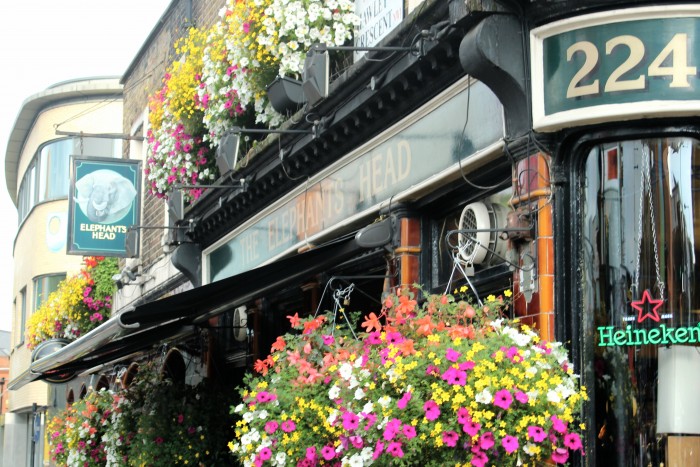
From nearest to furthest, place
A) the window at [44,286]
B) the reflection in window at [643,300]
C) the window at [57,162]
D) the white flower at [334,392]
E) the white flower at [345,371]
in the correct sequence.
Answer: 1. the reflection in window at [643,300]
2. the white flower at [345,371]
3. the white flower at [334,392]
4. the window at [57,162]
5. the window at [44,286]

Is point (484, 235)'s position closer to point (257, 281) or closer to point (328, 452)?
point (328, 452)

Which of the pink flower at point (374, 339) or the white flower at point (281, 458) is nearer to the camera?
the pink flower at point (374, 339)

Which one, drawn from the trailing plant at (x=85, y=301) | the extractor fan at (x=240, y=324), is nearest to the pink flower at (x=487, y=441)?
the extractor fan at (x=240, y=324)

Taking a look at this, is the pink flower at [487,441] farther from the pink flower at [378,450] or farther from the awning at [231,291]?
the awning at [231,291]

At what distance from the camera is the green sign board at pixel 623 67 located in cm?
663

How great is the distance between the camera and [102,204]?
1903 cm

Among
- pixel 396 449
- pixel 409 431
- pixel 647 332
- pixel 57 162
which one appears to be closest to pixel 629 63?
pixel 647 332

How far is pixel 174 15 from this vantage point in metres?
18.5

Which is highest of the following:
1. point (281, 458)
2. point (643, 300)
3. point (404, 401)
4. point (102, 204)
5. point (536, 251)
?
point (102, 204)

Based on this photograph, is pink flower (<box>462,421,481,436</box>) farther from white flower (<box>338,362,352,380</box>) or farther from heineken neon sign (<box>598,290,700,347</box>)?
heineken neon sign (<box>598,290,700,347</box>)

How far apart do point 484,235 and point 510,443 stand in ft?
7.69

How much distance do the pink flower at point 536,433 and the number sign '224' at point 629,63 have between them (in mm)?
2024

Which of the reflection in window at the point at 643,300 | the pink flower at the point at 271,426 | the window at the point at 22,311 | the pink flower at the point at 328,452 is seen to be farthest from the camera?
the window at the point at 22,311

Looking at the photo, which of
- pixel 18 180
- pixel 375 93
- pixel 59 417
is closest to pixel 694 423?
pixel 375 93
